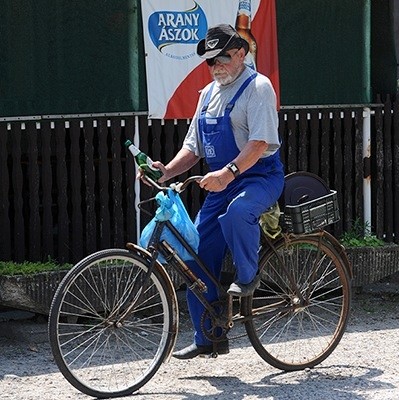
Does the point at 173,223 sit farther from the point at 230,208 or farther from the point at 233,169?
the point at 233,169

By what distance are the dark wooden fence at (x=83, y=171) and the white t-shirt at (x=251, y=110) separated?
199cm

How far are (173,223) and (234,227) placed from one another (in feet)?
1.14

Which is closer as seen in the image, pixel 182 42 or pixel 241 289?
pixel 241 289

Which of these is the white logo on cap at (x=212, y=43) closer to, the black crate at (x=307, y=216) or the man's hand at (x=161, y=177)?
the man's hand at (x=161, y=177)

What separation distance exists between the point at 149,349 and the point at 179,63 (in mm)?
2345

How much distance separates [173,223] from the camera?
20.2 feet

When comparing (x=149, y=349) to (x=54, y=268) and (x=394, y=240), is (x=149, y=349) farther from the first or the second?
(x=394, y=240)

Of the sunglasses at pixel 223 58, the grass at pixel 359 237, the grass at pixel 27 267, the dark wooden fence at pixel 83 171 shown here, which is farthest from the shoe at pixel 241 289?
the grass at pixel 359 237

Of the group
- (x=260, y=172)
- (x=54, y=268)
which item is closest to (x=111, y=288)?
(x=54, y=268)

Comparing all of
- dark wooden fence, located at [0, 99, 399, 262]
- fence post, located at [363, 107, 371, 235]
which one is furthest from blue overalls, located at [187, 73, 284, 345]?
fence post, located at [363, 107, 371, 235]

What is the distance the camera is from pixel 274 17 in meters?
8.62

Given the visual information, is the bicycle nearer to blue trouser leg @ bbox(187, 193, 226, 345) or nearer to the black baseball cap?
blue trouser leg @ bbox(187, 193, 226, 345)

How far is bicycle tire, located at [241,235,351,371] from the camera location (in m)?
6.57

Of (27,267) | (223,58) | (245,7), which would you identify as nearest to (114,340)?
(27,267)
